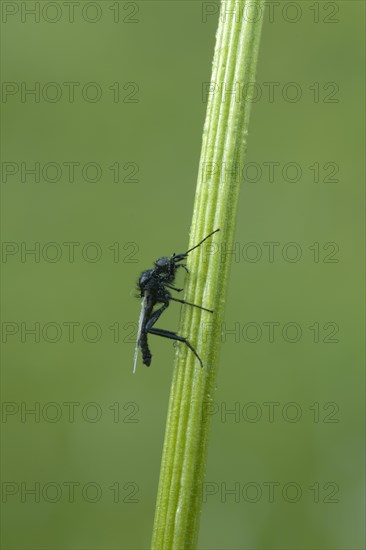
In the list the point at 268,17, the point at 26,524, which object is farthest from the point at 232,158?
the point at 26,524

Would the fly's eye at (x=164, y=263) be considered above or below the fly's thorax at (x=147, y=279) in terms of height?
above

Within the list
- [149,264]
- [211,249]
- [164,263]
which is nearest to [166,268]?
[164,263]

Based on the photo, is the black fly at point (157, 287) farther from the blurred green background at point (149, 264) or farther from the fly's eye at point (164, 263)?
the blurred green background at point (149, 264)

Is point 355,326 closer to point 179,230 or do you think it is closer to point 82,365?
point 179,230

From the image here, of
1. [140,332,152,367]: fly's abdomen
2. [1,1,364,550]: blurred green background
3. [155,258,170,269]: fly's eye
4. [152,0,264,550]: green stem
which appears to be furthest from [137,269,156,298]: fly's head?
[1,1,364,550]: blurred green background

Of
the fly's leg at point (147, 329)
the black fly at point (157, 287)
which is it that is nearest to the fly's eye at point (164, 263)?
the black fly at point (157, 287)
